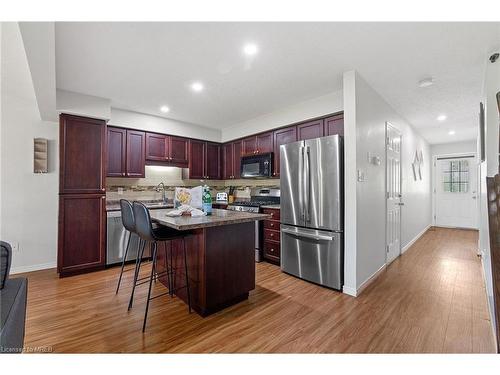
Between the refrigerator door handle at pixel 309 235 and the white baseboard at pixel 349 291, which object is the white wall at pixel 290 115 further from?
the white baseboard at pixel 349 291

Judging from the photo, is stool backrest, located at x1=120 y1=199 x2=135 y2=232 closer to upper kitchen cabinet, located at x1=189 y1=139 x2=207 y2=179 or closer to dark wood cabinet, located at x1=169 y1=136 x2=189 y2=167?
dark wood cabinet, located at x1=169 y1=136 x2=189 y2=167

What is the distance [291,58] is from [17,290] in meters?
2.62

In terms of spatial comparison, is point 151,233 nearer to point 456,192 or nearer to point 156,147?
point 156,147

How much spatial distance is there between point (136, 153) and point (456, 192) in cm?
795

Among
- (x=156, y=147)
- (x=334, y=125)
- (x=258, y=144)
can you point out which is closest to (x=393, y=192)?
(x=334, y=125)

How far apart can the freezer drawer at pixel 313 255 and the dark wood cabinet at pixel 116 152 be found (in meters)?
2.70

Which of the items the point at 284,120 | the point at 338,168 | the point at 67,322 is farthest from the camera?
the point at 284,120

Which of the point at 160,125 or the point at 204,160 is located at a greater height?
the point at 160,125

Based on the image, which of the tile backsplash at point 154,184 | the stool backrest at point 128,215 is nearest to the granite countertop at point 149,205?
the tile backsplash at point 154,184

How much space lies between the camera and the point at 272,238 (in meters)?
3.69

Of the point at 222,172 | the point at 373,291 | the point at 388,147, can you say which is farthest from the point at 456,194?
the point at 222,172

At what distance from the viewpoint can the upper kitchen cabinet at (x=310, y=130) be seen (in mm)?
3406

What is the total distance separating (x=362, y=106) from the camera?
2746mm
